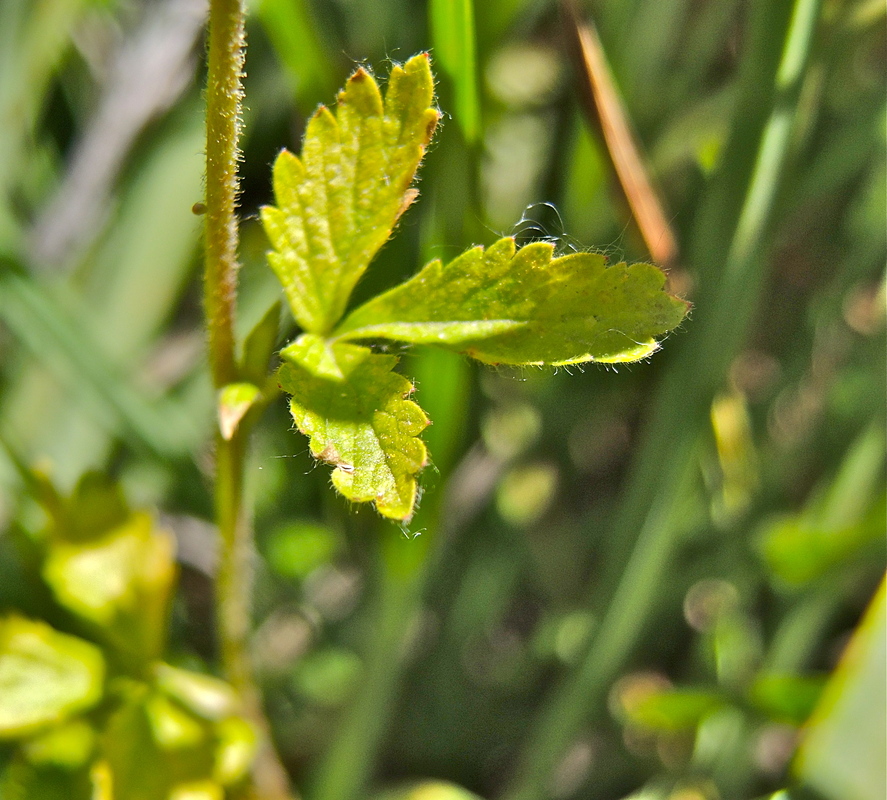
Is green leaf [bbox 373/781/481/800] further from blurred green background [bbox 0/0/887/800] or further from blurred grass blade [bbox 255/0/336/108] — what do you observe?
blurred grass blade [bbox 255/0/336/108]

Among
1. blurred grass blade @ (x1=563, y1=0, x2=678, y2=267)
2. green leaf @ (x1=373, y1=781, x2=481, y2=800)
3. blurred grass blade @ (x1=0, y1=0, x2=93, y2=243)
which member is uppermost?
blurred grass blade @ (x1=0, y1=0, x2=93, y2=243)

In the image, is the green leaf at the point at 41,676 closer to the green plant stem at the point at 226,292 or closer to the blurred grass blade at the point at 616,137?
the green plant stem at the point at 226,292

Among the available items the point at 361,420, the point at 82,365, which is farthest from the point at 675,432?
the point at 82,365

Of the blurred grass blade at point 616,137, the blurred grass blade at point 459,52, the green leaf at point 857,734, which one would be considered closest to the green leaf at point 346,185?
the blurred grass blade at point 459,52

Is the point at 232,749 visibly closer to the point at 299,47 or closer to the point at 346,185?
the point at 346,185

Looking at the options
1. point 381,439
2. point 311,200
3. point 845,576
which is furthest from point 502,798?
point 311,200

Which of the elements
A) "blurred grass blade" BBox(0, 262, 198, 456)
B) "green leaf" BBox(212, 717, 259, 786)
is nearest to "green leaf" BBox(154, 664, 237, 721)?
"green leaf" BBox(212, 717, 259, 786)
